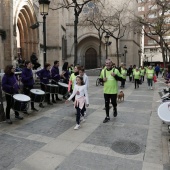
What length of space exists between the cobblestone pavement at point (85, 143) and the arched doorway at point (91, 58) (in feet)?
108

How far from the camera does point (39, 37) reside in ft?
75.9

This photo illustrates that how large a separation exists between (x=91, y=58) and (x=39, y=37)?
18.5 metres

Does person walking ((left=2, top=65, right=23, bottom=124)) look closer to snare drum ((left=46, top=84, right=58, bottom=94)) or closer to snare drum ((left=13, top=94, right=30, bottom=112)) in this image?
snare drum ((left=13, top=94, right=30, bottom=112))

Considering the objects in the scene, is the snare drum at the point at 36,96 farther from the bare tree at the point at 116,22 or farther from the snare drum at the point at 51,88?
the bare tree at the point at 116,22

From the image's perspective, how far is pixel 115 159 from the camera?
14.5ft

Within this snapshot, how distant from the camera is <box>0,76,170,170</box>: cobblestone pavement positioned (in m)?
4.20

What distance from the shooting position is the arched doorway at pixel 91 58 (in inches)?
1594

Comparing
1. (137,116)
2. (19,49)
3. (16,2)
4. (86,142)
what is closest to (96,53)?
(19,49)

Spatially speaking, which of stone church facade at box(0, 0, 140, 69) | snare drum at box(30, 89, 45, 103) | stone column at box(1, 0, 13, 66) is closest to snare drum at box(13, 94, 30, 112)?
snare drum at box(30, 89, 45, 103)

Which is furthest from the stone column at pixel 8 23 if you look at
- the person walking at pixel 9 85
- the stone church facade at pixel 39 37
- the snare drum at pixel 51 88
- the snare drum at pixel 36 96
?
the person walking at pixel 9 85

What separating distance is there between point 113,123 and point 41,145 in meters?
2.60

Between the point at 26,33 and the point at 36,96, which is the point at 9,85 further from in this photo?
the point at 26,33

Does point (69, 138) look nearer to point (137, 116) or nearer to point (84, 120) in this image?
point (84, 120)

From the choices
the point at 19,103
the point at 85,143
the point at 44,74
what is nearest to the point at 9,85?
the point at 19,103
